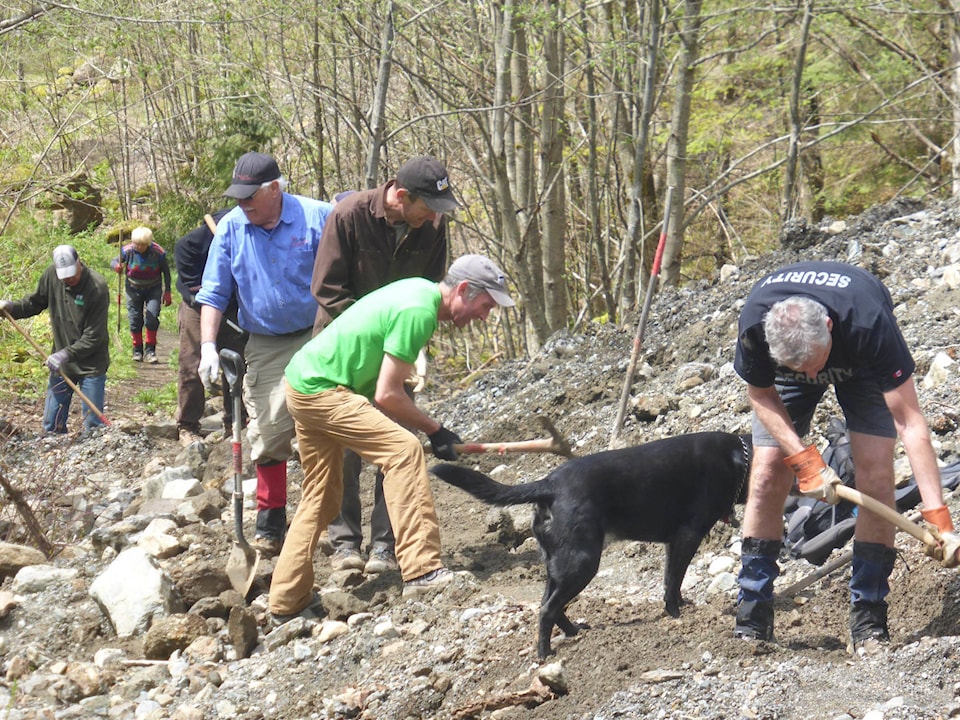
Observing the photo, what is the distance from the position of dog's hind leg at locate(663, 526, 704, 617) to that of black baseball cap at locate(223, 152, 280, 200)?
9.20 ft

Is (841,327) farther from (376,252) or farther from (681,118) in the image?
(681,118)

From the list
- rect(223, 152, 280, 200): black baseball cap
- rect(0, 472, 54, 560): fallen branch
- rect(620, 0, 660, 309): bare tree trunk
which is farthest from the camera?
rect(620, 0, 660, 309): bare tree trunk

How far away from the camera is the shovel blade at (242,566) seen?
604 cm

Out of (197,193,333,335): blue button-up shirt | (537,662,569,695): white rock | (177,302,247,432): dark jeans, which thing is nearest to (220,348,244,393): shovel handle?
(197,193,333,335): blue button-up shirt

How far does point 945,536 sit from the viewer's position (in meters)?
3.96

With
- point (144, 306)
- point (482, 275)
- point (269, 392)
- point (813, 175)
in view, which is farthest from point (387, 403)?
point (813, 175)

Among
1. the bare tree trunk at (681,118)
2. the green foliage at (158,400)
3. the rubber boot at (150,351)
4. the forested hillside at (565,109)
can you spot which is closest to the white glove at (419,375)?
the forested hillside at (565,109)

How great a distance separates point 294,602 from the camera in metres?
5.54

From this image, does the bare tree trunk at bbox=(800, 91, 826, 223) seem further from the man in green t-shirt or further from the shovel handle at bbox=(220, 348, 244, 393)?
the man in green t-shirt

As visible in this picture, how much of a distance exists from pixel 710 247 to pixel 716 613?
1346 centimetres

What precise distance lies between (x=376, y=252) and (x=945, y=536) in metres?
3.16

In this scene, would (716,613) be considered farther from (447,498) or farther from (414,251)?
(447,498)

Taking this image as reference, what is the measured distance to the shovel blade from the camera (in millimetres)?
6035

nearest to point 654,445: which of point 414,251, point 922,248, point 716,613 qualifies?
point 716,613
